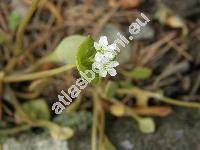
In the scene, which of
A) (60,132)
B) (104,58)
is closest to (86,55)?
(104,58)

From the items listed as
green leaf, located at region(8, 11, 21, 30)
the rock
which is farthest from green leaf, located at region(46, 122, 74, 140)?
green leaf, located at region(8, 11, 21, 30)

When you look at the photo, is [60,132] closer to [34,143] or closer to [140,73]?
[34,143]

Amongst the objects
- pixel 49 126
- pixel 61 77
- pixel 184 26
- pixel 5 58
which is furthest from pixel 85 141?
pixel 184 26

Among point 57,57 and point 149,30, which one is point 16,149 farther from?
point 149,30

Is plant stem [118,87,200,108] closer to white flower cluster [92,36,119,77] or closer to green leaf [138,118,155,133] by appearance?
green leaf [138,118,155,133]

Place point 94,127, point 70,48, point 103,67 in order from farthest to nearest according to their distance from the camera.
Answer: point 94,127
point 70,48
point 103,67

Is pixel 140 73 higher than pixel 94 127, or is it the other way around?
pixel 140 73
